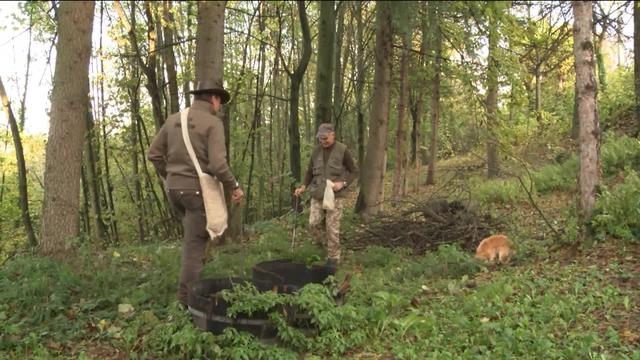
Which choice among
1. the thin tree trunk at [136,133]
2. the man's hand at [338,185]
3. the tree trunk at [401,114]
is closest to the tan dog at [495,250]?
the man's hand at [338,185]

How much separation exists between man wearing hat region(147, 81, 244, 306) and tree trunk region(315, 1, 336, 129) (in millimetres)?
4881

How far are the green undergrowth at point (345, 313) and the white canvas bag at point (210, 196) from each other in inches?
31.2

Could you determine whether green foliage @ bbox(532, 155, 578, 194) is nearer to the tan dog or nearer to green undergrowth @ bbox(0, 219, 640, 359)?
the tan dog

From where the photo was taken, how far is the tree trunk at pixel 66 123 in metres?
5.97

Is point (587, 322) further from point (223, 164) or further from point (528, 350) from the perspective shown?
point (223, 164)

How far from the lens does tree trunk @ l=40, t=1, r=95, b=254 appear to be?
5.97 meters

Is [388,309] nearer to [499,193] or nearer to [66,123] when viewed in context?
[66,123]

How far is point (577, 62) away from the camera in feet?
21.9

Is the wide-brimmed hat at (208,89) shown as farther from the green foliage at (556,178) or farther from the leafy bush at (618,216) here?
the green foliage at (556,178)

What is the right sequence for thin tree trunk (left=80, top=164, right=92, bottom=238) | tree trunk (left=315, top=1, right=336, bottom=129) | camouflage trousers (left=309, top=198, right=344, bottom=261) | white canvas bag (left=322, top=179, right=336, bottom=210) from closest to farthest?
1. white canvas bag (left=322, top=179, right=336, bottom=210)
2. camouflage trousers (left=309, top=198, right=344, bottom=261)
3. tree trunk (left=315, top=1, right=336, bottom=129)
4. thin tree trunk (left=80, top=164, right=92, bottom=238)

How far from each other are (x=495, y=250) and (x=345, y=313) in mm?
3141

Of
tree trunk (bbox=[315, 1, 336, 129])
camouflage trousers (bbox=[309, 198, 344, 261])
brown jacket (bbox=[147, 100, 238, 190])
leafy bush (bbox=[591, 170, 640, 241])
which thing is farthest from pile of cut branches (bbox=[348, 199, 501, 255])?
brown jacket (bbox=[147, 100, 238, 190])

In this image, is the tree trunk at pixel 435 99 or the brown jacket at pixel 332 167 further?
the tree trunk at pixel 435 99

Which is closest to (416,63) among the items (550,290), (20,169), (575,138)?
(575,138)
